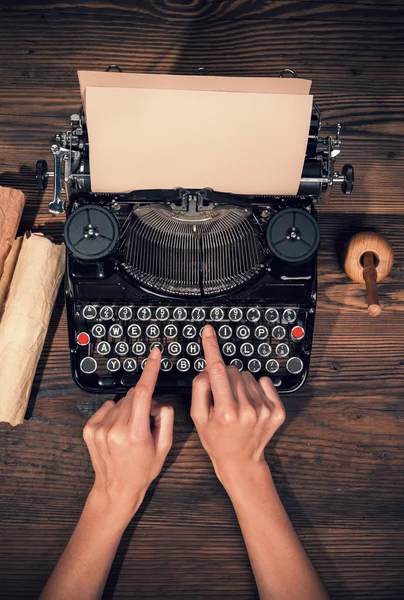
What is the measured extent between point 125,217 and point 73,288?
299 millimetres

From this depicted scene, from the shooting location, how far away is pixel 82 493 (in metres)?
2.20

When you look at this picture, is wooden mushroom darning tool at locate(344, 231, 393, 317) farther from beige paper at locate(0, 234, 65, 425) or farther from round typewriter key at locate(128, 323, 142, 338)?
beige paper at locate(0, 234, 65, 425)

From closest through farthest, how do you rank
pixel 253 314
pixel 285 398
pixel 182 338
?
pixel 253 314 → pixel 182 338 → pixel 285 398

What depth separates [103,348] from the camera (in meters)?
2.04

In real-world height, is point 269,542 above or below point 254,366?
below

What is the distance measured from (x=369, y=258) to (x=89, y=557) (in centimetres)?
142

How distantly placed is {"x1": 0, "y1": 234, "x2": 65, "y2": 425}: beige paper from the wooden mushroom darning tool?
108 cm

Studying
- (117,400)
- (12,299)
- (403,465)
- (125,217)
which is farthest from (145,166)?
(403,465)

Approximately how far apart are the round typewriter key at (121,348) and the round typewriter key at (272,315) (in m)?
0.51

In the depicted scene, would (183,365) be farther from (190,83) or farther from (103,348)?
(190,83)

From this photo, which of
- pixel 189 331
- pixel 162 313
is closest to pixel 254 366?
pixel 189 331

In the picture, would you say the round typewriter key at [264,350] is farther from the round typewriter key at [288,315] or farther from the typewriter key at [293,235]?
the typewriter key at [293,235]

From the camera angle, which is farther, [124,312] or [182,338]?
[182,338]

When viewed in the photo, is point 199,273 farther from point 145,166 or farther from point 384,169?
point 384,169
